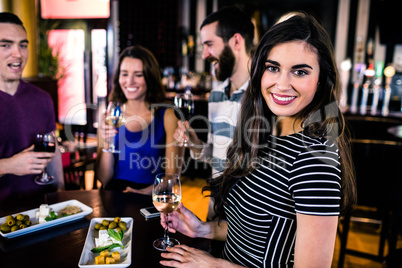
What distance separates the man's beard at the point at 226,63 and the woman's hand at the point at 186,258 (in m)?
1.31

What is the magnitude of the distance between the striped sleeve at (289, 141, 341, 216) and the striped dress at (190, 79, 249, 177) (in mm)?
1078

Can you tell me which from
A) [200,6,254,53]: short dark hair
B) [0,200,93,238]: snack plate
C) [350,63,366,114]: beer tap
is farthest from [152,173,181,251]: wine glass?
[350,63,366,114]: beer tap

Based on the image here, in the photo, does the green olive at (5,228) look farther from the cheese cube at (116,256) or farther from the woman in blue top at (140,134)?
the woman in blue top at (140,134)

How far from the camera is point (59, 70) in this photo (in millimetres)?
7031

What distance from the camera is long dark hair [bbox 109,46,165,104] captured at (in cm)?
238

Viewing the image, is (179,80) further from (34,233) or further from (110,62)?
(34,233)

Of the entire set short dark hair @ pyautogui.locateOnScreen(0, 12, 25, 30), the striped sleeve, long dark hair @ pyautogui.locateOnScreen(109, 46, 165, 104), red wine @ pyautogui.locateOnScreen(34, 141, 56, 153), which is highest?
short dark hair @ pyautogui.locateOnScreen(0, 12, 25, 30)

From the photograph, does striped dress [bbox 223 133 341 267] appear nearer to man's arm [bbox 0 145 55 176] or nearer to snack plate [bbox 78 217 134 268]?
snack plate [bbox 78 217 134 268]

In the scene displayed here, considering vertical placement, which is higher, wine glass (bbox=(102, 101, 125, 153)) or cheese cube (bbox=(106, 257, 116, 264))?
wine glass (bbox=(102, 101, 125, 153))

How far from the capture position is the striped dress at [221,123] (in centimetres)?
213

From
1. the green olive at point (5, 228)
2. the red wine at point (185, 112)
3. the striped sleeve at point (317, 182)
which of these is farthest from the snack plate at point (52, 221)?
the striped sleeve at point (317, 182)

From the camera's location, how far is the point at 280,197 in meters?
1.07

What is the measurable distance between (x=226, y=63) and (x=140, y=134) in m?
0.75

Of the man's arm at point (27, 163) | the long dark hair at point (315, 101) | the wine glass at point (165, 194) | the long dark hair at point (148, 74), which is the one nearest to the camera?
the long dark hair at point (315, 101)
